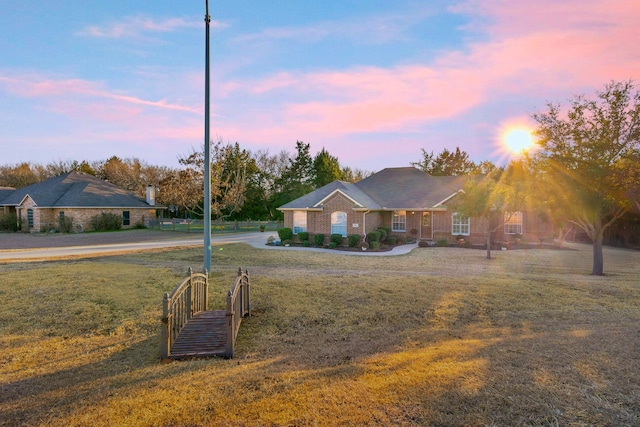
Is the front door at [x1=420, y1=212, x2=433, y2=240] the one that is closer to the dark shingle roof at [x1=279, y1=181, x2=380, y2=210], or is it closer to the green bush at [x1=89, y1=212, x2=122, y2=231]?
the dark shingle roof at [x1=279, y1=181, x2=380, y2=210]

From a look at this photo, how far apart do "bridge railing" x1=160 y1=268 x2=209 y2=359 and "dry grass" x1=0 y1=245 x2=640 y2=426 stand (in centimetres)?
40

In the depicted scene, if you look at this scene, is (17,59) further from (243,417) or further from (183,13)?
(243,417)

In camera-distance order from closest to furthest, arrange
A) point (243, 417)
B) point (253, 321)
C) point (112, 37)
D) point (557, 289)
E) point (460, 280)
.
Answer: point (243, 417) < point (253, 321) < point (557, 289) < point (460, 280) < point (112, 37)

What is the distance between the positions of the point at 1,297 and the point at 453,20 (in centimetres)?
1593

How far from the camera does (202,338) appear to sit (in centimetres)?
622

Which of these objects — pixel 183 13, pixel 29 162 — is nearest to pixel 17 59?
pixel 183 13

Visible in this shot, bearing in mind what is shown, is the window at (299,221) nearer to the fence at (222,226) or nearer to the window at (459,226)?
the window at (459,226)

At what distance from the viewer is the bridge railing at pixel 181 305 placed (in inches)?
215

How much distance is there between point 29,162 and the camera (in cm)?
6719

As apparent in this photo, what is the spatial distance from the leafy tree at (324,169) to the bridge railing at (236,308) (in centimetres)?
3582

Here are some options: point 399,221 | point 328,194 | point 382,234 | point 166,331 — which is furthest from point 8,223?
point 166,331

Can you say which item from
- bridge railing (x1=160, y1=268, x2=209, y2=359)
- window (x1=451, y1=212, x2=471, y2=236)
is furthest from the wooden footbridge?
window (x1=451, y1=212, x2=471, y2=236)

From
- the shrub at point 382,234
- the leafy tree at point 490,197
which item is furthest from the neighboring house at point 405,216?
the leafy tree at point 490,197

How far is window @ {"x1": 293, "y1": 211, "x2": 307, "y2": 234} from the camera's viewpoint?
81.5 ft
